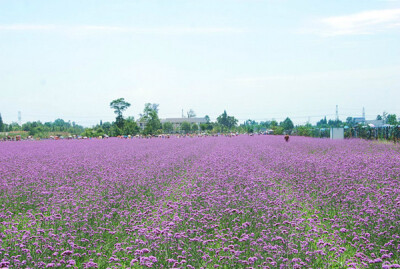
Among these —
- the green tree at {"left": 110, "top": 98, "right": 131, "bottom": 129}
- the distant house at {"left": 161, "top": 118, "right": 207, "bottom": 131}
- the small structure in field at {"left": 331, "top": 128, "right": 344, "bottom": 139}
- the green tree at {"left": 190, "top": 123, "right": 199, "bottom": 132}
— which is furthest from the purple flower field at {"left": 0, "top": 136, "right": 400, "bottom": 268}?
the distant house at {"left": 161, "top": 118, "right": 207, "bottom": 131}

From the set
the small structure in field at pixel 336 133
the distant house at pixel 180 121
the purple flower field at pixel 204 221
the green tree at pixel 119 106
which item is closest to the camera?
the purple flower field at pixel 204 221

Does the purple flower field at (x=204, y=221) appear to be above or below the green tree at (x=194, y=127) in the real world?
below

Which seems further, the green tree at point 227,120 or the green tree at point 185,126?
the green tree at point 227,120

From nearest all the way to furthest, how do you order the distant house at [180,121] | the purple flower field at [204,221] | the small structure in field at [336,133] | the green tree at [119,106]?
the purple flower field at [204,221] < the small structure in field at [336,133] < the green tree at [119,106] < the distant house at [180,121]

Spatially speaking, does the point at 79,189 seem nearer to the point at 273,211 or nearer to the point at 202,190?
the point at 202,190

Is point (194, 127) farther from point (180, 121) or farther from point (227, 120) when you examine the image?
point (180, 121)

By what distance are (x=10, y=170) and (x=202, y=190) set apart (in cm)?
647

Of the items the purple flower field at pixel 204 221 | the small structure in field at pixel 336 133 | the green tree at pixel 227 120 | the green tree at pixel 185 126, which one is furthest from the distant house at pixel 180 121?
the purple flower field at pixel 204 221

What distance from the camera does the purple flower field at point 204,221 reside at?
4.54m

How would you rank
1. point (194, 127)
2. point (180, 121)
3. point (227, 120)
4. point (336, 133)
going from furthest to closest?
point (180, 121)
point (227, 120)
point (194, 127)
point (336, 133)

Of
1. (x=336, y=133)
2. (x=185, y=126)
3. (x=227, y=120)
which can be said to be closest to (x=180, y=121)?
(x=227, y=120)

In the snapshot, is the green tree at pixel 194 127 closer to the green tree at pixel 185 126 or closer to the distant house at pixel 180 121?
the green tree at pixel 185 126

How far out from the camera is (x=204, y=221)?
566 cm

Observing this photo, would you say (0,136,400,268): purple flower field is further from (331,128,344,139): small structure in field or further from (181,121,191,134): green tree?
(181,121,191,134): green tree
